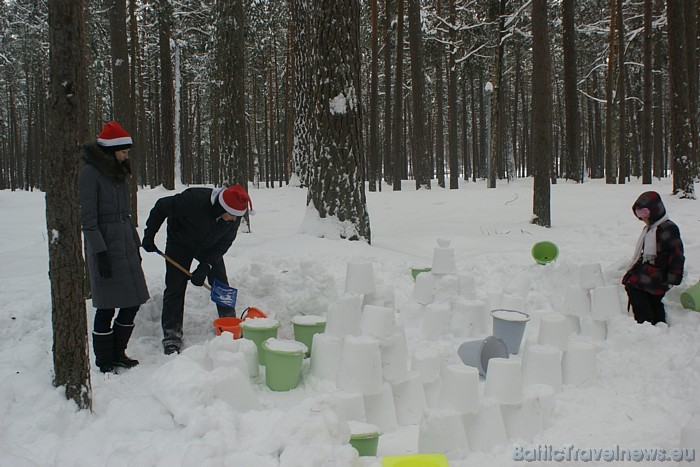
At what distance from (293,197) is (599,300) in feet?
36.9

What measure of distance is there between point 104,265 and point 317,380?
167 centimetres

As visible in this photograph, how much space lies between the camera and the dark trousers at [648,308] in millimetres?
4777

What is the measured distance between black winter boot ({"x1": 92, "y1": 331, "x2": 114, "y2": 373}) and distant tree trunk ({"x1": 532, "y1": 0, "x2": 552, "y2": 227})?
726 cm

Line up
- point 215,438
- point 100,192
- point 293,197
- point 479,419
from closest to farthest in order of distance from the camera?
point 215,438 → point 479,419 → point 100,192 → point 293,197

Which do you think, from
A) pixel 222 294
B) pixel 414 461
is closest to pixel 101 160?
pixel 222 294

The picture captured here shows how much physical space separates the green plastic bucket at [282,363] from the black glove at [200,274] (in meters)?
1.10

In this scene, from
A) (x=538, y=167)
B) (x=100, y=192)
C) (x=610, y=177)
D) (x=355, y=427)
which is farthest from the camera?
(x=610, y=177)

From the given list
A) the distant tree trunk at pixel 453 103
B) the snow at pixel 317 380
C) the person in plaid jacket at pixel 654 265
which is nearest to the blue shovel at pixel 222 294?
the snow at pixel 317 380

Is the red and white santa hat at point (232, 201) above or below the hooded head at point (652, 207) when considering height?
above

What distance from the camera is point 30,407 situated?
9.89ft

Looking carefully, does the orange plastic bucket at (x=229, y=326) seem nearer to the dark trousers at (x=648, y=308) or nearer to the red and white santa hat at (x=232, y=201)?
the red and white santa hat at (x=232, y=201)

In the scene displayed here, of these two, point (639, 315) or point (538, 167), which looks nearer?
point (639, 315)

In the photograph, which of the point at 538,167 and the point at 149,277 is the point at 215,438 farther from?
the point at 538,167

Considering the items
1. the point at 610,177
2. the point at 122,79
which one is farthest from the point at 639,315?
the point at 610,177
